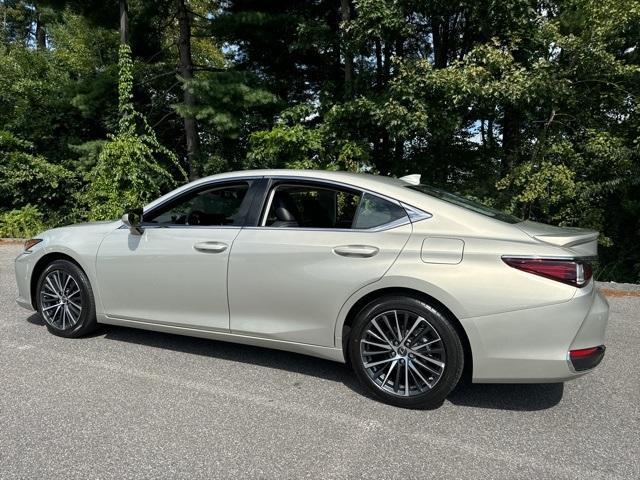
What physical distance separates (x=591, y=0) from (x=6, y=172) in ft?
45.6

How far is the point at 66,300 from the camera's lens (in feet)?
14.7

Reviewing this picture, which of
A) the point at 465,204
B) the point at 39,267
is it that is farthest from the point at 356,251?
the point at 39,267

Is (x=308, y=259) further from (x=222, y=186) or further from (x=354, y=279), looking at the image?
(x=222, y=186)

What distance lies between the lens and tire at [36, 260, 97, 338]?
4367 millimetres

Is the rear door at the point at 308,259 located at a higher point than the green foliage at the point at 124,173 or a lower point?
lower

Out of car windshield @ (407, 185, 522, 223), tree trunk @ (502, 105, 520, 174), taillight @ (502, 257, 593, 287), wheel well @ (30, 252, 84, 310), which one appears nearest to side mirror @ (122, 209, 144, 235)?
wheel well @ (30, 252, 84, 310)

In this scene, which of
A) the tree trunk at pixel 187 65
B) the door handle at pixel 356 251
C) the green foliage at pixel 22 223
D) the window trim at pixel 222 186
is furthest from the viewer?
the green foliage at pixel 22 223

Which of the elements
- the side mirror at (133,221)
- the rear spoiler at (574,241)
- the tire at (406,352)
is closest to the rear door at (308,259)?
the tire at (406,352)

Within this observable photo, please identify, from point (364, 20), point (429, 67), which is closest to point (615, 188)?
point (429, 67)

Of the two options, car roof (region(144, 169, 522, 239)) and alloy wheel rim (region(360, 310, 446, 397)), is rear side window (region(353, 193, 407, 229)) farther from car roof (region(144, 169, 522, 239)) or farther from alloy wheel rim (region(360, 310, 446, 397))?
alloy wheel rim (region(360, 310, 446, 397))

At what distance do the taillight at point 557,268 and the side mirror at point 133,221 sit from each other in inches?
115

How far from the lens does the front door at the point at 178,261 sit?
3.79 m

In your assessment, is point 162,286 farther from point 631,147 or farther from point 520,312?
point 631,147

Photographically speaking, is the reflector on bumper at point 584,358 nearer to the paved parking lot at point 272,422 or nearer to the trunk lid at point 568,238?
the paved parking lot at point 272,422
